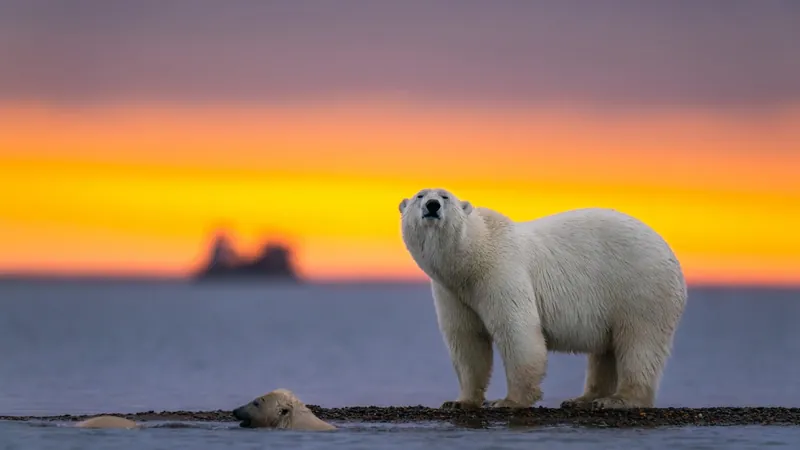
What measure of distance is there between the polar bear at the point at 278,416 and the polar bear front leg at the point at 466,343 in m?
2.22

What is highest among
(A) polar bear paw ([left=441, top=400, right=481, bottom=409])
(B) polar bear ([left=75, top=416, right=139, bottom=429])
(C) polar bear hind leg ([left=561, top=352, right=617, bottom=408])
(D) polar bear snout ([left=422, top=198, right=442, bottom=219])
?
(D) polar bear snout ([left=422, top=198, right=442, bottom=219])

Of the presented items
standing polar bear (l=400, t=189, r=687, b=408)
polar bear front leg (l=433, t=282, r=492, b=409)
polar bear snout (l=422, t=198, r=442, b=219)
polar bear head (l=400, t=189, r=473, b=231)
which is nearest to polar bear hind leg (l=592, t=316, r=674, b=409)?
standing polar bear (l=400, t=189, r=687, b=408)

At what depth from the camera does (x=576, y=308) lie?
21.9 metres

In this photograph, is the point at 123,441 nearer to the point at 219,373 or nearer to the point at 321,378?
the point at 321,378

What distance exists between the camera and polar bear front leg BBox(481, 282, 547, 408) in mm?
20891

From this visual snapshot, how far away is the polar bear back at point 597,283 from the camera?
2188 cm

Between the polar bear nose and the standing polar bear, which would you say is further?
the standing polar bear

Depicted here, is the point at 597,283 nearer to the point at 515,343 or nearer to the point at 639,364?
the point at 639,364

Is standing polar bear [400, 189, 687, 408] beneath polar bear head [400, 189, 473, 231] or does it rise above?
beneath

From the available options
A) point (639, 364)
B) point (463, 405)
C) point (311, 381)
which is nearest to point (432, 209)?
point (463, 405)

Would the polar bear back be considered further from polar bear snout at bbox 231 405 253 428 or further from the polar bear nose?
polar bear snout at bbox 231 405 253 428

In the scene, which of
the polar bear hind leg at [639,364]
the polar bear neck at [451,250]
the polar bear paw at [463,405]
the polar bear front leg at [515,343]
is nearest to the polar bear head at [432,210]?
the polar bear neck at [451,250]

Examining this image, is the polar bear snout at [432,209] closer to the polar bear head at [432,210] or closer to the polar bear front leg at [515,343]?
the polar bear head at [432,210]

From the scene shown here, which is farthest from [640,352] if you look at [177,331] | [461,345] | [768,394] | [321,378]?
[177,331]
